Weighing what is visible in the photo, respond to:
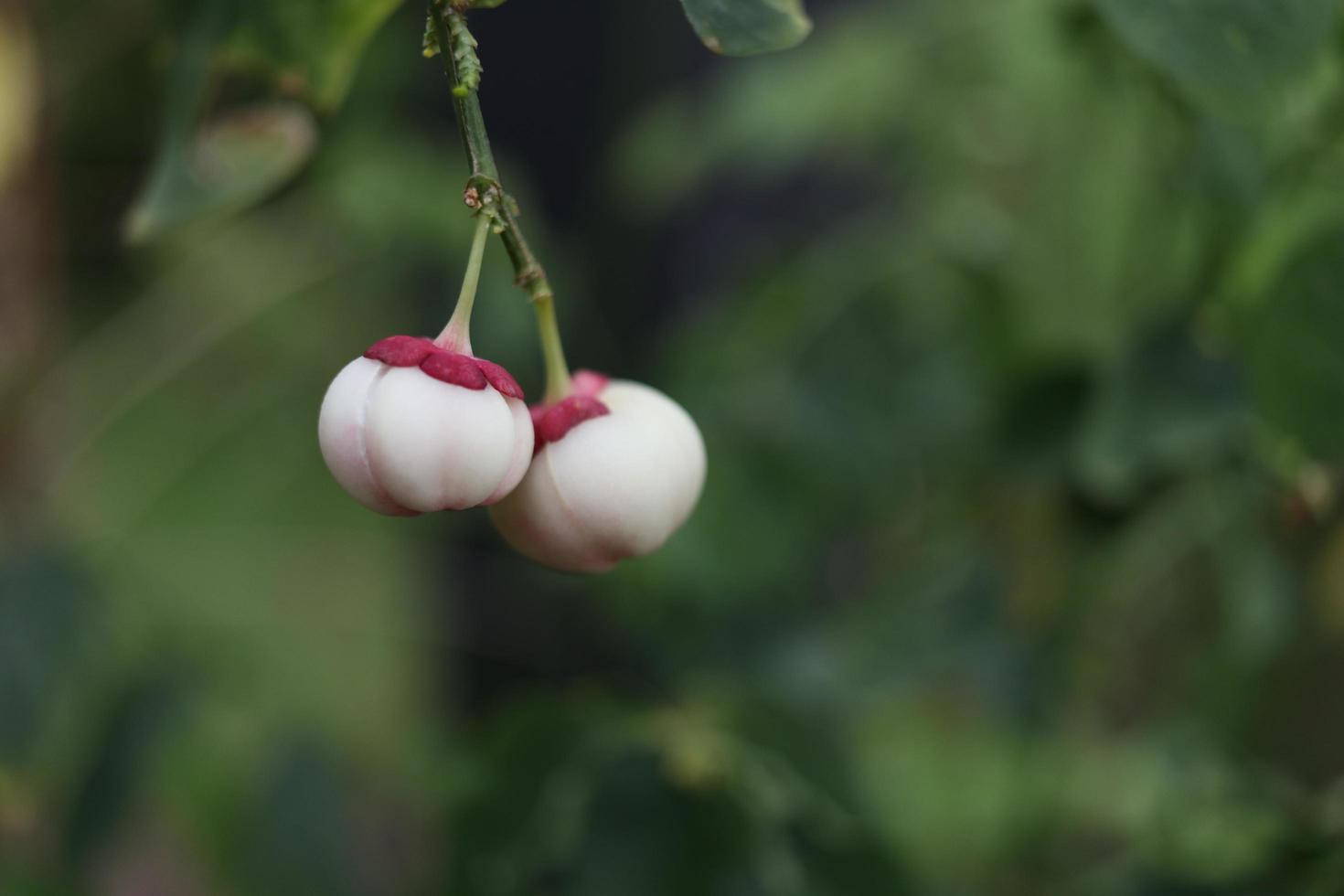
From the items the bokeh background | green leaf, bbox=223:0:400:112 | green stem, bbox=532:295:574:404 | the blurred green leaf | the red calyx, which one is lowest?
the bokeh background

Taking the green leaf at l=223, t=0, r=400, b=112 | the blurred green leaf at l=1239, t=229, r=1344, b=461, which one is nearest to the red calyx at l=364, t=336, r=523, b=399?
the green leaf at l=223, t=0, r=400, b=112

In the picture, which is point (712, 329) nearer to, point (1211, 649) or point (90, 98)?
point (1211, 649)

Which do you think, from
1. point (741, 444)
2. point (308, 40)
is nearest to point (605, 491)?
point (308, 40)

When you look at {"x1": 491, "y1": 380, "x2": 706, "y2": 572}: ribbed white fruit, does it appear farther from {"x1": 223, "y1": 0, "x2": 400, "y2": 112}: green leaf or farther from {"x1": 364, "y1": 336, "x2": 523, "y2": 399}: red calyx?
{"x1": 223, "y1": 0, "x2": 400, "y2": 112}: green leaf

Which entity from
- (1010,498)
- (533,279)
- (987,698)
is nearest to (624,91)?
(1010,498)

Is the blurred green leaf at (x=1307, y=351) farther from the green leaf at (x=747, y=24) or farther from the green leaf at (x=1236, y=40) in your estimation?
the green leaf at (x=747, y=24)

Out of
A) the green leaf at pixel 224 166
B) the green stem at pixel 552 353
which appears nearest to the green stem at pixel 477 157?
the green stem at pixel 552 353
